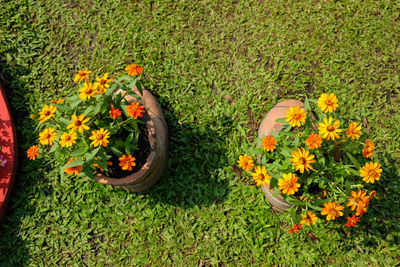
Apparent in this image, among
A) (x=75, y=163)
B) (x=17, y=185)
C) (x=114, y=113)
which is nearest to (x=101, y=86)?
(x=114, y=113)

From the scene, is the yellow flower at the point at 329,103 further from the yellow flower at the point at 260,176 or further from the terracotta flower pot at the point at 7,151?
the terracotta flower pot at the point at 7,151

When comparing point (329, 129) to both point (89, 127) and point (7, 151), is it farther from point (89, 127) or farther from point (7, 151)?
point (7, 151)

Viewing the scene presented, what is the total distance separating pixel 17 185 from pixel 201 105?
79.2 inches

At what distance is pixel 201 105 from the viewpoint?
3344mm

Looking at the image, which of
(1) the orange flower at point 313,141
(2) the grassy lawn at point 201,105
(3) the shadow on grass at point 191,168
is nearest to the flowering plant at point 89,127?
(3) the shadow on grass at point 191,168

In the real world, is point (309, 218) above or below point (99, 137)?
below

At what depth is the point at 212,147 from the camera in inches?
126

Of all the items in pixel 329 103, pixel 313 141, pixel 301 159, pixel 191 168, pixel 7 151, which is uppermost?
pixel 329 103

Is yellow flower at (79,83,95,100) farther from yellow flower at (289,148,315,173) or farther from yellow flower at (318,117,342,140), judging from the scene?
yellow flower at (318,117,342,140)

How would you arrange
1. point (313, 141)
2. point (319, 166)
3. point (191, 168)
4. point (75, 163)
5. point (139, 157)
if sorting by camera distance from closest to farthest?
1. point (313, 141)
2. point (75, 163)
3. point (319, 166)
4. point (139, 157)
5. point (191, 168)

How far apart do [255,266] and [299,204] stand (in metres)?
0.83

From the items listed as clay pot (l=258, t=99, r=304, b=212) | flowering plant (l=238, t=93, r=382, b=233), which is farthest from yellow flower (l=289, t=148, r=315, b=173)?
clay pot (l=258, t=99, r=304, b=212)

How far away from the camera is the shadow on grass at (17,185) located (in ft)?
10.0

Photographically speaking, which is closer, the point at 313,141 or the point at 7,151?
the point at 313,141
